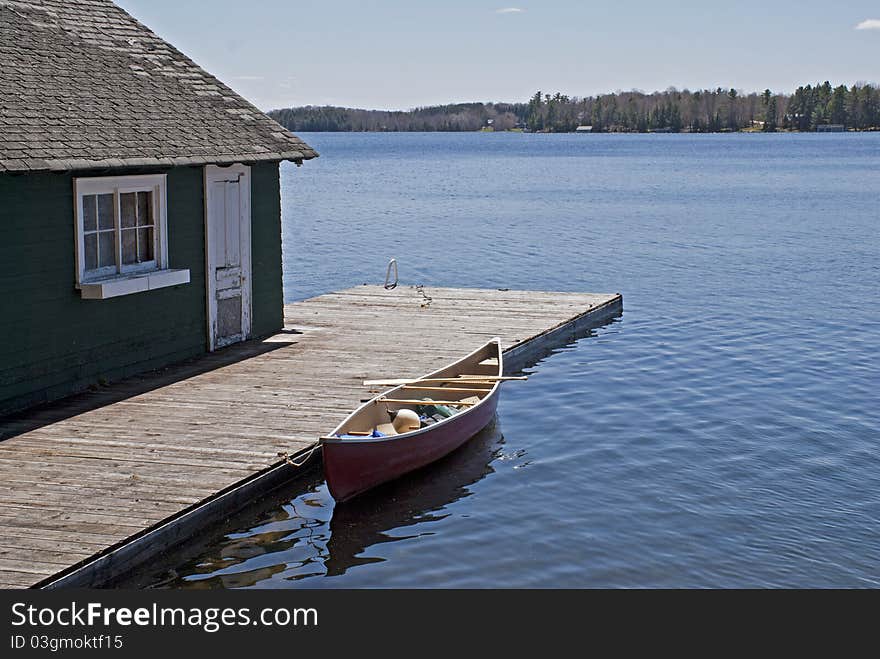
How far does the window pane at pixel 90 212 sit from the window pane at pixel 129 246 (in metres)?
0.67

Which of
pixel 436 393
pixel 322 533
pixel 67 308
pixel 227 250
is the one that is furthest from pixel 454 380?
pixel 67 308

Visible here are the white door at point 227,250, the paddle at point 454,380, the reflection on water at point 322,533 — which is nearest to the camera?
the reflection on water at point 322,533

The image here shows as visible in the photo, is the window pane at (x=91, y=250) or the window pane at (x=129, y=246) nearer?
the window pane at (x=91, y=250)

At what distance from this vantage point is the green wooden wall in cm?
1380

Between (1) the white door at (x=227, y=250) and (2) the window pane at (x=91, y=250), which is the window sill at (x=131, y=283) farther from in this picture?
(1) the white door at (x=227, y=250)

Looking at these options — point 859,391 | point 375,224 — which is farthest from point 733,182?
point 859,391

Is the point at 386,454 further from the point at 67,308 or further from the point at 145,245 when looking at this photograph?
the point at 145,245

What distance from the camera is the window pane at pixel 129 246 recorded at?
15938 mm

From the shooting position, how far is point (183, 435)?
1330cm

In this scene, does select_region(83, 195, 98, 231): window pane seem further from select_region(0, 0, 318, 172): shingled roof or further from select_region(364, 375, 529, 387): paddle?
select_region(364, 375, 529, 387): paddle

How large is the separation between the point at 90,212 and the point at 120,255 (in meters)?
0.80

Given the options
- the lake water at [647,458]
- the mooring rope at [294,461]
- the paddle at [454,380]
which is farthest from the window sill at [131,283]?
the lake water at [647,458]
